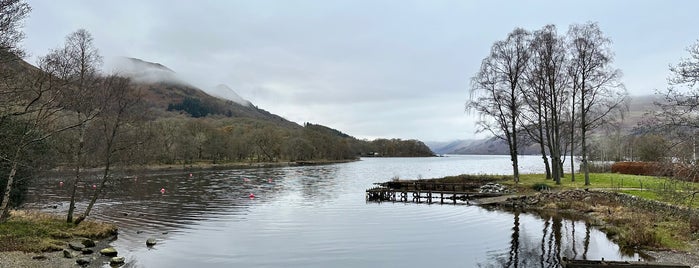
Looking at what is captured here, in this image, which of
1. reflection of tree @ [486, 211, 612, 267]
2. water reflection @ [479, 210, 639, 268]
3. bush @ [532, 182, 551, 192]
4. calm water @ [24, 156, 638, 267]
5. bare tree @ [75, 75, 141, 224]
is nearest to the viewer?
reflection of tree @ [486, 211, 612, 267]

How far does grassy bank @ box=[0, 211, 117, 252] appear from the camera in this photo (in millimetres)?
19656

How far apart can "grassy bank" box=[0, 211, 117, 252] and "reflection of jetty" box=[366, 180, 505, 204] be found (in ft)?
87.8

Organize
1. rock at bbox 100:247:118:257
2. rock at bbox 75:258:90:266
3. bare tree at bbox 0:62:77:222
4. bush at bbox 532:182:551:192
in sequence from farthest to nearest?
bush at bbox 532:182:551:192 → rock at bbox 100:247:118:257 → rock at bbox 75:258:90:266 → bare tree at bbox 0:62:77:222

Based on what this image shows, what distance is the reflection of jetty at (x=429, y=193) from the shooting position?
44.2 m

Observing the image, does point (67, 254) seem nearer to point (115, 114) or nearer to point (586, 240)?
point (115, 114)

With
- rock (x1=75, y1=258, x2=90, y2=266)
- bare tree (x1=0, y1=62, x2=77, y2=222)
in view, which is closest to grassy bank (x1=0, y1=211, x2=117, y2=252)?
bare tree (x1=0, y1=62, x2=77, y2=222)

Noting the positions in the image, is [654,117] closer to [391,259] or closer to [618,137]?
[391,259]

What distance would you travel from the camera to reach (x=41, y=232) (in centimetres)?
2234

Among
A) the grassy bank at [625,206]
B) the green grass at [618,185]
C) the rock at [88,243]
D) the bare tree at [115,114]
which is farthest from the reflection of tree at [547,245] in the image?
the bare tree at [115,114]

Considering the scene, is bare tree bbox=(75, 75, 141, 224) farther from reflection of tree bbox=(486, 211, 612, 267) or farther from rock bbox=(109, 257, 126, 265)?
reflection of tree bbox=(486, 211, 612, 267)

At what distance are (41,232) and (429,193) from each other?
33.2 m

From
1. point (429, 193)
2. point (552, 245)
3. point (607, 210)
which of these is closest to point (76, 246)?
point (552, 245)

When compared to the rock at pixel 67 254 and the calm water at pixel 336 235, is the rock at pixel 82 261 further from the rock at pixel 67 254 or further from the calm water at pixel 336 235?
the calm water at pixel 336 235

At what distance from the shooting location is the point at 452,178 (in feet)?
190
